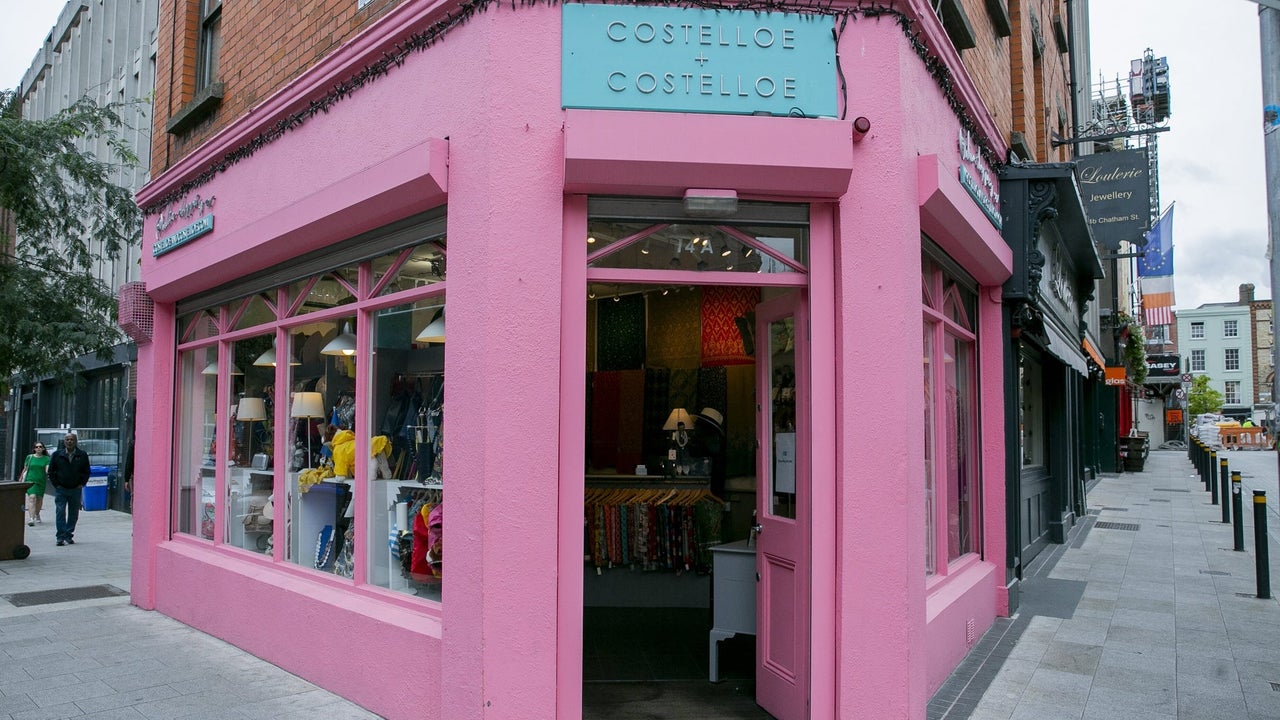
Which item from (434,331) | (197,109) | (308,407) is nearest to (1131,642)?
(434,331)

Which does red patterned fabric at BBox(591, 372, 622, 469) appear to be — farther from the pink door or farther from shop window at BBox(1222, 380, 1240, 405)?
shop window at BBox(1222, 380, 1240, 405)

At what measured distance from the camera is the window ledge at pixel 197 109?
7980mm

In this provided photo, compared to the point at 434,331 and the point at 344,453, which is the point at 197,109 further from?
the point at 434,331

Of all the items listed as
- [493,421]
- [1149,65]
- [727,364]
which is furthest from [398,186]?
[1149,65]

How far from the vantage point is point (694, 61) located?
15.9ft

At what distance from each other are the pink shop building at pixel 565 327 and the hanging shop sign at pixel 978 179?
0.06 meters

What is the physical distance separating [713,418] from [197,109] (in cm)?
587

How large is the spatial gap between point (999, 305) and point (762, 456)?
3804 mm

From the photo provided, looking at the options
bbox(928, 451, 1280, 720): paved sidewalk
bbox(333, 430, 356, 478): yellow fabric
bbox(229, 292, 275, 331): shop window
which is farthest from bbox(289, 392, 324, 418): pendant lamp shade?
bbox(928, 451, 1280, 720): paved sidewalk

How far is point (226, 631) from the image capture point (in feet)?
23.2

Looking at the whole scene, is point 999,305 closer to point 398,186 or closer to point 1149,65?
point 398,186

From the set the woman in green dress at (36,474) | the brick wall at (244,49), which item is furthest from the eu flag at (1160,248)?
the woman in green dress at (36,474)

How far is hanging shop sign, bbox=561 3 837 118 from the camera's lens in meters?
4.78

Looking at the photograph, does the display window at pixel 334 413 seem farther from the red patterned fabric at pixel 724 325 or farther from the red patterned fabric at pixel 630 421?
the red patterned fabric at pixel 724 325
